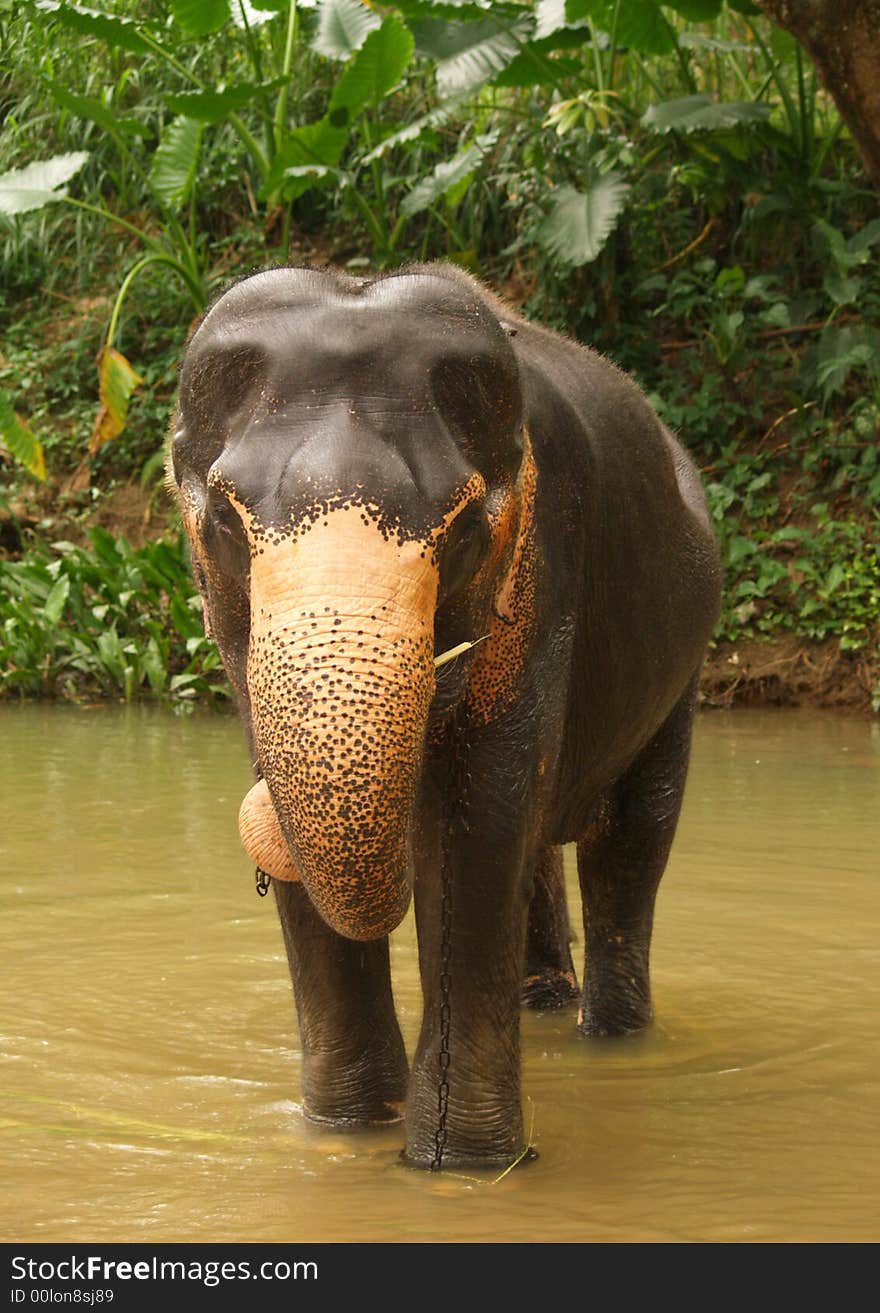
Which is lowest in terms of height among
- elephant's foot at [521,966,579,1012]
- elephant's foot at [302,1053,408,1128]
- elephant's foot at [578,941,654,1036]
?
elephant's foot at [521,966,579,1012]

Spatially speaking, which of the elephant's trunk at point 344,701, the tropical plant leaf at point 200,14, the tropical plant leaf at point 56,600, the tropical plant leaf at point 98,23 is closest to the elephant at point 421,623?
the elephant's trunk at point 344,701

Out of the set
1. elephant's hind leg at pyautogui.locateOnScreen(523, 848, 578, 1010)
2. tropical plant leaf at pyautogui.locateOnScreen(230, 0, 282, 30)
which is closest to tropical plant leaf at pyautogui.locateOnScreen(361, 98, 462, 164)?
tropical plant leaf at pyautogui.locateOnScreen(230, 0, 282, 30)

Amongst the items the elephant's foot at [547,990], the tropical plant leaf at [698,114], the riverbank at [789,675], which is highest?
the tropical plant leaf at [698,114]

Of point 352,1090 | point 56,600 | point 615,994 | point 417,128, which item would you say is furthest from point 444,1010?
point 417,128

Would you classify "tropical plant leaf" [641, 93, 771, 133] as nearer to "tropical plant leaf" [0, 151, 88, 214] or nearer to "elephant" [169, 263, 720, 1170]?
"tropical plant leaf" [0, 151, 88, 214]

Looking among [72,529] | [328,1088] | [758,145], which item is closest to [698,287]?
[758,145]

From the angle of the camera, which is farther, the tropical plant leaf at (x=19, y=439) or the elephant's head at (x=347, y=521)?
the tropical plant leaf at (x=19, y=439)

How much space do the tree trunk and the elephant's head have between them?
18.0 feet

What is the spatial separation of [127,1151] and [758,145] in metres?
10.2

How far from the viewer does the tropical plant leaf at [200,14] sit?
1209 centimetres

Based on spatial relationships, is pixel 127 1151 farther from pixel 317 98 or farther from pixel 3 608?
pixel 317 98

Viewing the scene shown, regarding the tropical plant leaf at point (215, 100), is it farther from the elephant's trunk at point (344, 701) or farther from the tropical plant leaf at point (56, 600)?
the elephant's trunk at point (344, 701)

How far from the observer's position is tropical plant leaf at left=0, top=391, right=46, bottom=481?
12.0 meters

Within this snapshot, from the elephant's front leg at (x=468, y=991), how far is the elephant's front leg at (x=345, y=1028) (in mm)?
231
